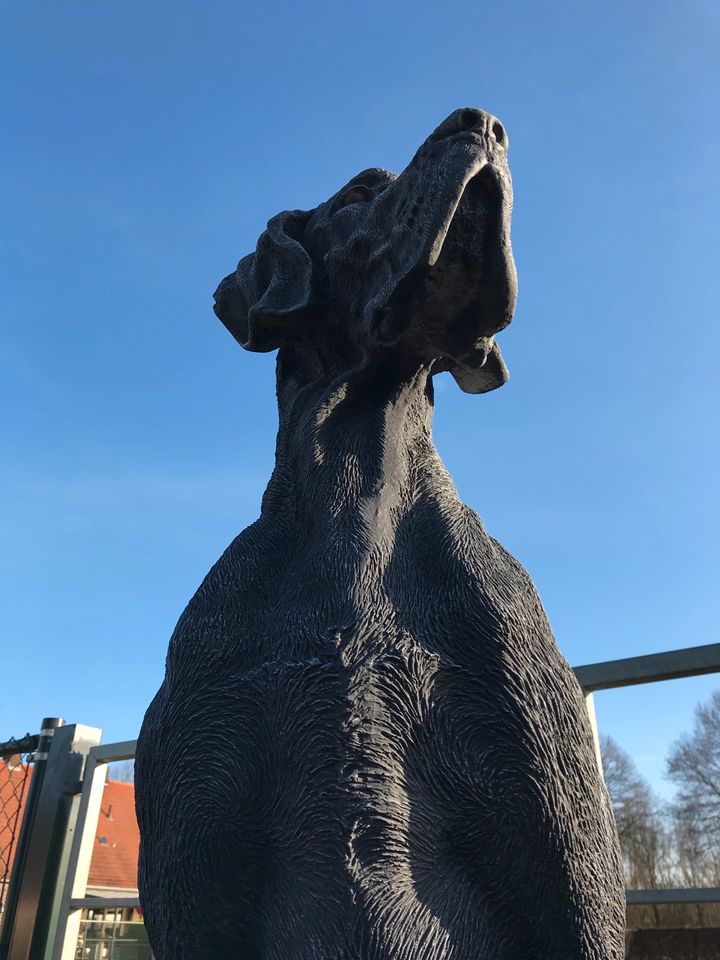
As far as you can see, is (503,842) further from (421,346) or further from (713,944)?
(713,944)

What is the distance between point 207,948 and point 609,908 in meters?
0.91

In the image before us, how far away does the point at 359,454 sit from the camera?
2471mm

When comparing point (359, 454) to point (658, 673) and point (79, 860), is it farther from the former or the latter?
point (79, 860)

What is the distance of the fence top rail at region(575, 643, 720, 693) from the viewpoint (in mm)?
4344

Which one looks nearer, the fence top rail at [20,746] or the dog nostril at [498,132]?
the dog nostril at [498,132]

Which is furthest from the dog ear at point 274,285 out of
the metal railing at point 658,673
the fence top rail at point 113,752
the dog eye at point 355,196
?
the fence top rail at point 113,752

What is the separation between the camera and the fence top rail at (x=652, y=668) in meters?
4.34

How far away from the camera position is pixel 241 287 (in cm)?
313

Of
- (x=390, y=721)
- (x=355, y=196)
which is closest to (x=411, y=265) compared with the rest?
(x=355, y=196)

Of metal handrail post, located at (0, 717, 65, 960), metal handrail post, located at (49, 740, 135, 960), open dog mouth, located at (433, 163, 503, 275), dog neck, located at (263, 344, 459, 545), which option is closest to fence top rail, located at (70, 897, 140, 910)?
metal handrail post, located at (49, 740, 135, 960)

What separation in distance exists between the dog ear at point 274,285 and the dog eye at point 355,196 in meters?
0.20

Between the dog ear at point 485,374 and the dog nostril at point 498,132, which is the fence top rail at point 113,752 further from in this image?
the dog nostril at point 498,132

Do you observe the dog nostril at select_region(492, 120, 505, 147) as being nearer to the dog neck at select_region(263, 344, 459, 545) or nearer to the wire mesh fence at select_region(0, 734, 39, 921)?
the dog neck at select_region(263, 344, 459, 545)

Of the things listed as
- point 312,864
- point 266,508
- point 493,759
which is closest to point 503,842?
point 493,759
